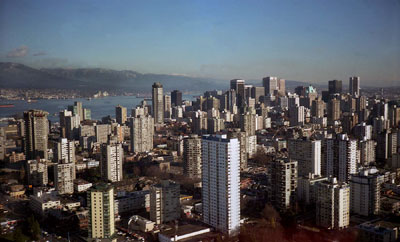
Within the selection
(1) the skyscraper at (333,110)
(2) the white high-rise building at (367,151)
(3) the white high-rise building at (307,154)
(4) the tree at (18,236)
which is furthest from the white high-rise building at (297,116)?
(4) the tree at (18,236)

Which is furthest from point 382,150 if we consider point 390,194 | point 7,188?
point 7,188

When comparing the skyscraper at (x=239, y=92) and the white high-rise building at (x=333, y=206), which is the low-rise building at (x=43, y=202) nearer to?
the white high-rise building at (x=333, y=206)

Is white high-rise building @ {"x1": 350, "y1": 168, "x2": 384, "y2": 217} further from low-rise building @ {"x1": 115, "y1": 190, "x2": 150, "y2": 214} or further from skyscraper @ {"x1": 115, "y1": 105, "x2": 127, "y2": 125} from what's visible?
skyscraper @ {"x1": 115, "y1": 105, "x2": 127, "y2": 125}

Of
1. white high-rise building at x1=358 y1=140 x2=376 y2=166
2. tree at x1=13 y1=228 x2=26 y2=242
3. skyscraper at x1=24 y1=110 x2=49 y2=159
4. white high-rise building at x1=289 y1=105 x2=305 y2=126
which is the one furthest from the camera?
white high-rise building at x1=289 y1=105 x2=305 y2=126

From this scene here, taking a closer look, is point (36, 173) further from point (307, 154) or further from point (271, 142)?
point (271, 142)

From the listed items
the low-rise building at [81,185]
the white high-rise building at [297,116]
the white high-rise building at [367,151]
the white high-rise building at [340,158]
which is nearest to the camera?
the white high-rise building at [340,158]

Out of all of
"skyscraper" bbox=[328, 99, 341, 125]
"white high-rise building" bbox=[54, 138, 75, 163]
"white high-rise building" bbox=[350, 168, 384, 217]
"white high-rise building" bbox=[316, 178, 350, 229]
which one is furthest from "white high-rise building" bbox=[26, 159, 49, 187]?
"skyscraper" bbox=[328, 99, 341, 125]

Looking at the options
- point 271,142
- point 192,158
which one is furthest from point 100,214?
point 271,142
